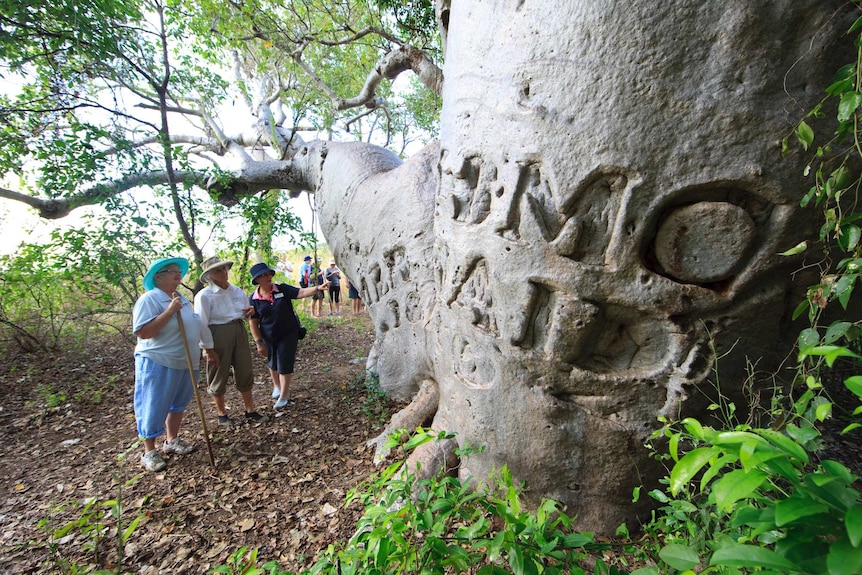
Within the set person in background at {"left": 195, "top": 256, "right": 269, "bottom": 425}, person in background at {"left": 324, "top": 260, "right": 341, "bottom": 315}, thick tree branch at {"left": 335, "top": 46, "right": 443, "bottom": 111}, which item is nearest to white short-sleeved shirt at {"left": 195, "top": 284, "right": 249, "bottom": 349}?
person in background at {"left": 195, "top": 256, "right": 269, "bottom": 425}

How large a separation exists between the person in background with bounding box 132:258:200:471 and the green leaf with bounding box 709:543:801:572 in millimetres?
3018

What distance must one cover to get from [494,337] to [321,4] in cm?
621

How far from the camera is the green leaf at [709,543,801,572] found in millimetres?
653

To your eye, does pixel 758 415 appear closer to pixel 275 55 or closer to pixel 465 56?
pixel 465 56

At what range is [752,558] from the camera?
677mm

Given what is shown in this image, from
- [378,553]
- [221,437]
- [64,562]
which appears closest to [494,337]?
[378,553]

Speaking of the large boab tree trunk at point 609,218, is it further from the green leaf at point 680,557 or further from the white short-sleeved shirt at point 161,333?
the white short-sleeved shirt at point 161,333

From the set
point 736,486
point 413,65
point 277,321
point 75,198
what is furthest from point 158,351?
point 413,65

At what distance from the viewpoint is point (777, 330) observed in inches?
75.6

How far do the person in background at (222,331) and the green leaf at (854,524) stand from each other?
3480mm

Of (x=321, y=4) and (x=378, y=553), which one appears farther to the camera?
(x=321, y=4)

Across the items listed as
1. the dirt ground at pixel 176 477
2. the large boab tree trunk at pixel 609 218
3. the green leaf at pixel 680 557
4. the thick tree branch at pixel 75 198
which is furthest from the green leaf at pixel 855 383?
the thick tree branch at pixel 75 198

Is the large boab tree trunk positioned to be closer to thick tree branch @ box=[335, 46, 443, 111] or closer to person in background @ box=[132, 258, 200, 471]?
person in background @ box=[132, 258, 200, 471]

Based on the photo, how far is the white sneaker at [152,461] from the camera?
2.91 metres
